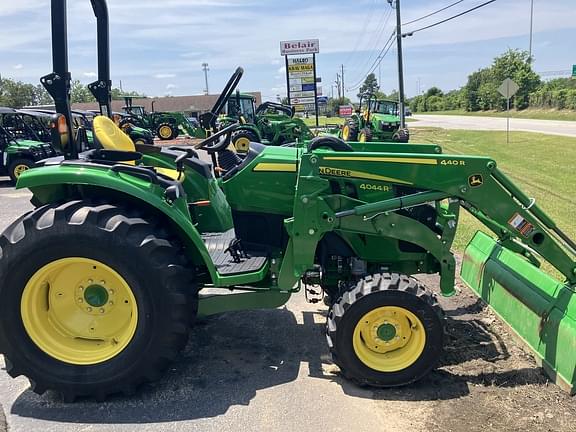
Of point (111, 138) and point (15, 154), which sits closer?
point (111, 138)

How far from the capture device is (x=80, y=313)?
3.24m

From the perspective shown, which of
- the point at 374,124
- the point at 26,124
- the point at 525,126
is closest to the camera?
the point at 26,124

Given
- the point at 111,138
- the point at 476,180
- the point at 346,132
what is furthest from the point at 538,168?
the point at 111,138

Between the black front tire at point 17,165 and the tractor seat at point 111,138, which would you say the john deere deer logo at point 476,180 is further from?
the black front tire at point 17,165

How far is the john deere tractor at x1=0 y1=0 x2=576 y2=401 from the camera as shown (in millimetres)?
2994

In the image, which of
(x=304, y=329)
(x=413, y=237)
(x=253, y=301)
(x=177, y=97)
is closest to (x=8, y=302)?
(x=253, y=301)

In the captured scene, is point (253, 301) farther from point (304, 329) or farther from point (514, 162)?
point (514, 162)

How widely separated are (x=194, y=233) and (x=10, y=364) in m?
1.36

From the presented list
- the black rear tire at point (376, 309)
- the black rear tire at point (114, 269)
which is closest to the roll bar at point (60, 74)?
the black rear tire at point (114, 269)

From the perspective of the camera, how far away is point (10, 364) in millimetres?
3082

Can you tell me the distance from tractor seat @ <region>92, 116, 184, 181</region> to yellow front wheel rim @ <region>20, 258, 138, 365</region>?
102cm

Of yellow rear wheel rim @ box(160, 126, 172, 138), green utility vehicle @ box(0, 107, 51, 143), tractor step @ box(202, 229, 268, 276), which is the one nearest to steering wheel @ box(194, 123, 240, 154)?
tractor step @ box(202, 229, 268, 276)

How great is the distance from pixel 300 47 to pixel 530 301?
2703 centimetres

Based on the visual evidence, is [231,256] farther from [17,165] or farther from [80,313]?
[17,165]
